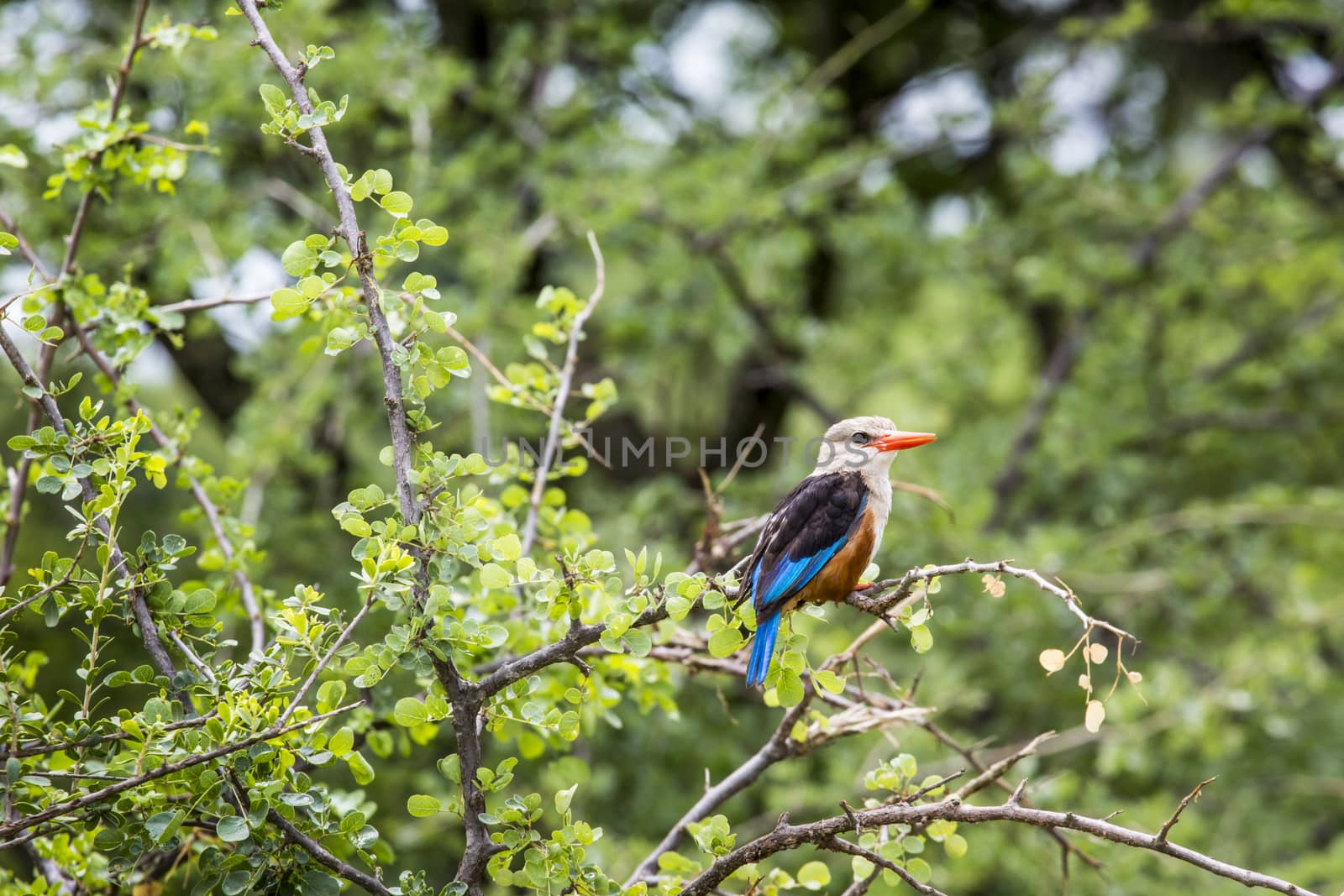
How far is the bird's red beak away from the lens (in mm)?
2764

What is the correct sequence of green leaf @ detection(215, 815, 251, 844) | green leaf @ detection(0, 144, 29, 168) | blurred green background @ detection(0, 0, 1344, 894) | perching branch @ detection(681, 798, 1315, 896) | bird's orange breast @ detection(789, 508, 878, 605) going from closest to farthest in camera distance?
perching branch @ detection(681, 798, 1315, 896)
green leaf @ detection(215, 815, 251, 844)
green leaf @ detection(0, 144, 29, 168)
bird's orange breast @ detection(789, 508, 878, 605)
blurred green background @ detection(0, 0, 1344, 894)

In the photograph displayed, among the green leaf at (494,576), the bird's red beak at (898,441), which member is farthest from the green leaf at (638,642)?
the bird's red beak at (898,441)

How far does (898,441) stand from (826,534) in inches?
16.6

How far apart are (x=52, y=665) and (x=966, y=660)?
443 centimetres

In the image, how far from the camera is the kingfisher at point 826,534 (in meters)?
2.42

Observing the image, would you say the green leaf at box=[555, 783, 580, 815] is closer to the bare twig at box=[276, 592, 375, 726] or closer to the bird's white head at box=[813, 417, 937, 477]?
the bare twig at box=[276, 592, 375, 726]

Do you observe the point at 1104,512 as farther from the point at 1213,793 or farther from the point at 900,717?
the point at 900,717

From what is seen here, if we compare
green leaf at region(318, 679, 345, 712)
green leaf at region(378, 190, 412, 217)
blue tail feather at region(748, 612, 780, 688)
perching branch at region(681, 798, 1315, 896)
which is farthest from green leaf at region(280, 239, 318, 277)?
perching branch at region(681, 798, 1315, 896)

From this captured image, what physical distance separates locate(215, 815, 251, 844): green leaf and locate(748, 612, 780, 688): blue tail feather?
90 centimetres

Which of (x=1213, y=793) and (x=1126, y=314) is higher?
(x=1126, y=314)

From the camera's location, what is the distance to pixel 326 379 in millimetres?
4758

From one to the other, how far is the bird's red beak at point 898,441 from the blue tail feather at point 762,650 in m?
0.68

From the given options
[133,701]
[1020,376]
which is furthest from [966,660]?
[133,701]

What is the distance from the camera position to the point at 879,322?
269 inches
